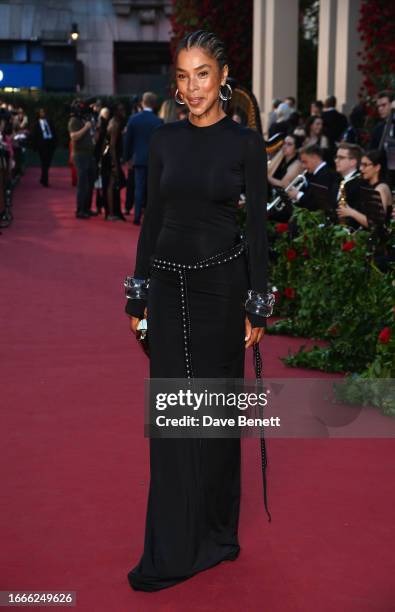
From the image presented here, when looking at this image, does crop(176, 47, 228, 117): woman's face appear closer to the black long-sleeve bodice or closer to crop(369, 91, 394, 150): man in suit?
the black long-sleeve bodice

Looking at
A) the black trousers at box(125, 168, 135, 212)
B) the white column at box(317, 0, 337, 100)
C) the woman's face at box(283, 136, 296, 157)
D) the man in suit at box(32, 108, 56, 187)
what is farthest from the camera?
the man in suit at box(32, 108, 56, 187)

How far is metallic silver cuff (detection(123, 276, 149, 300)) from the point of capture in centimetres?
445

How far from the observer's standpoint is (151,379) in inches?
175

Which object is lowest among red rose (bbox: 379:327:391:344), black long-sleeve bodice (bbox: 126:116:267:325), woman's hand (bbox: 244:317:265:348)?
red rose (bbox: 379:327:391:344)

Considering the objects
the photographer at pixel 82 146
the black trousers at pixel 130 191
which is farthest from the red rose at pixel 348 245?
the black trousers at pixel 130 191

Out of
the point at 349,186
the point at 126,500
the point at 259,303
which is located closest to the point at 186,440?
the point at 259,303

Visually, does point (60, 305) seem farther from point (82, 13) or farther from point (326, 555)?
point (82, 13)

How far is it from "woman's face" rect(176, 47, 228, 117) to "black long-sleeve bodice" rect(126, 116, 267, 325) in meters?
0.10

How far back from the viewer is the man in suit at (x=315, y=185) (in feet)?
33.4

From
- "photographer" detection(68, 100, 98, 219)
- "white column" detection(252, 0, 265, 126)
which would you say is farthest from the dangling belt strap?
"white column" detection(252, 0, 265, 126)

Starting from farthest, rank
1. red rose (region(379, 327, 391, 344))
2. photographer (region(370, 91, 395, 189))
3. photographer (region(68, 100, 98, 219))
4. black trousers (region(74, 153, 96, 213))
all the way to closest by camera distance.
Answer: black trousers (region(74, 153, 96, 213)) → photographer (region(68, 100, 98, 219)) → photographer (region(370, 91, 395, 189)) → red rose (region(379, 327, 391, 344))

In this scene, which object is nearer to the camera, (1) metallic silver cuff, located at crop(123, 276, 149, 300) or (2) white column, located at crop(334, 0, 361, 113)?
(1) metallic silver cuff, located at crop(123, 276, 149, 300)

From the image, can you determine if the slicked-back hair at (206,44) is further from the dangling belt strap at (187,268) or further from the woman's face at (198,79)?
the dangling belt strap at (187,268)

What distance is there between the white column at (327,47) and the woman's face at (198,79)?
1554cm
